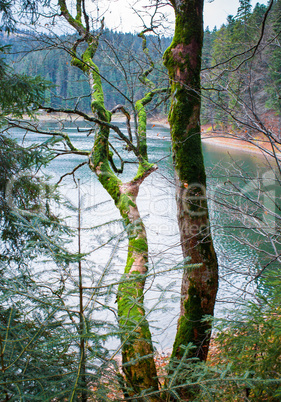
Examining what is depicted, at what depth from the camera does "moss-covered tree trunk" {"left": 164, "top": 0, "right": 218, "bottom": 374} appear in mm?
3117

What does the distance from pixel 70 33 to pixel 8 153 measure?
2804 millimetres

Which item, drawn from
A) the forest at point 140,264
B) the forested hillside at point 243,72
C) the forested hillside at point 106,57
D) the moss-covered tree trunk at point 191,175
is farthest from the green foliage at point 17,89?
the forested hillside at point 243,72

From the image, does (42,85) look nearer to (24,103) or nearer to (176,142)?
(24,103)

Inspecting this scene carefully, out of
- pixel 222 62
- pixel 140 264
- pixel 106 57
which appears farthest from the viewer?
pixel 106 57

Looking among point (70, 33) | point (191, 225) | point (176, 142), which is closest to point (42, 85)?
point (176, 142)

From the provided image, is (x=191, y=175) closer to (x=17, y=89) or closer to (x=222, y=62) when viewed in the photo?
(x=222, y=62)

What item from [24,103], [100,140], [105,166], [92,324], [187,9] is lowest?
[92,324]

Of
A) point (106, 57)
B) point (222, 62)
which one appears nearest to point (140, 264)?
point (222, 62)

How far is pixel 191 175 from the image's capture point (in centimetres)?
319

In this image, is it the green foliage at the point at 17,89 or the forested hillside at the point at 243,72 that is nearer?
the forested hillside at the point at 243,72

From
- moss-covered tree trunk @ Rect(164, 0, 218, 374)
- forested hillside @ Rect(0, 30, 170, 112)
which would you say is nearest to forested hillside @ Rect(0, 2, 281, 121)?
forested hillside @ Rect(0, 30, 170, 112)

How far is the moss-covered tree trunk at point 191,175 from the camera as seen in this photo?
3117mm

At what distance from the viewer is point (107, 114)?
5129mm

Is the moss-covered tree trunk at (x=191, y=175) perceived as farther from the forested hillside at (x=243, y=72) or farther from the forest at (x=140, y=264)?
the forested hillside at (x=243, y=72)
